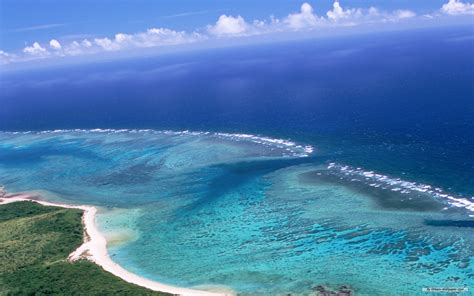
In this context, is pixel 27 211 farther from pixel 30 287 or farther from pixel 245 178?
pixel 245 178

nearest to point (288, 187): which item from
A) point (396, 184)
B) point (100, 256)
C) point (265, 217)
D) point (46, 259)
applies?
point (265, 217)

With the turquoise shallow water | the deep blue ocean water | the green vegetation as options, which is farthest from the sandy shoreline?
the deep blue ocean water

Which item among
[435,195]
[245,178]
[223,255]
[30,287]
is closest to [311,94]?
[245,178]

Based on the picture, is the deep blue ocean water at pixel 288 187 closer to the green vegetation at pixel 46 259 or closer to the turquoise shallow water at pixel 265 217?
the turquoise shallow water at pixel 265 217

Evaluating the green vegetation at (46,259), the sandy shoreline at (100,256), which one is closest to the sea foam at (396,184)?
the sandy shoreline at (100,256)

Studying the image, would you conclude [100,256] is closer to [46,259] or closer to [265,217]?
[46,259]
